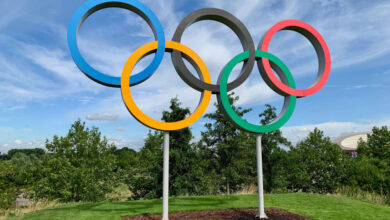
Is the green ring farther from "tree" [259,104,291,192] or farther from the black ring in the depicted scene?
"tree" [259,104,291,192]

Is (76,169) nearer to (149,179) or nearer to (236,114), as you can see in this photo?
(149,179)

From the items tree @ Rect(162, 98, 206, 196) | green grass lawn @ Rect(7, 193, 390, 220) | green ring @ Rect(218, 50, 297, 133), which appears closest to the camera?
green ring @ Rect(218, 50, 297, 133)

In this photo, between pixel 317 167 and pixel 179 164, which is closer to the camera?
pixel 179 164

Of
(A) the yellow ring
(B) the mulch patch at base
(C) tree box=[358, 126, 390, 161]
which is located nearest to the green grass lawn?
(B) the mulch patch at base

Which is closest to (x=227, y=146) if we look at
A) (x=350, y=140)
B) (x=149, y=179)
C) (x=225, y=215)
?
(x=149, y=179)

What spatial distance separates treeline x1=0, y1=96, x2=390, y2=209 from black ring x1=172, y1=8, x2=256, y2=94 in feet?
20.8

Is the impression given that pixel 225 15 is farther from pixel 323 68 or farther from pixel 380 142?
pixel 380 142

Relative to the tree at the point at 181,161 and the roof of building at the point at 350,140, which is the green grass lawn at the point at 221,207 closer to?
the tree at the point at 181,161

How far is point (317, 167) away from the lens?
678 inches

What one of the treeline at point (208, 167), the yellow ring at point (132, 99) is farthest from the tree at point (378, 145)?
the yellow ring at point (132, 99)

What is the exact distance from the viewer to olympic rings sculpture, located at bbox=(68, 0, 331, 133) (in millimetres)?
6980

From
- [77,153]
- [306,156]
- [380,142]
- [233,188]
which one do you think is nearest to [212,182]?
[233,188]

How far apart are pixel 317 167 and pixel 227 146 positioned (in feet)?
21.3

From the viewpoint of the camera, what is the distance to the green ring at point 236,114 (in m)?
7.73
